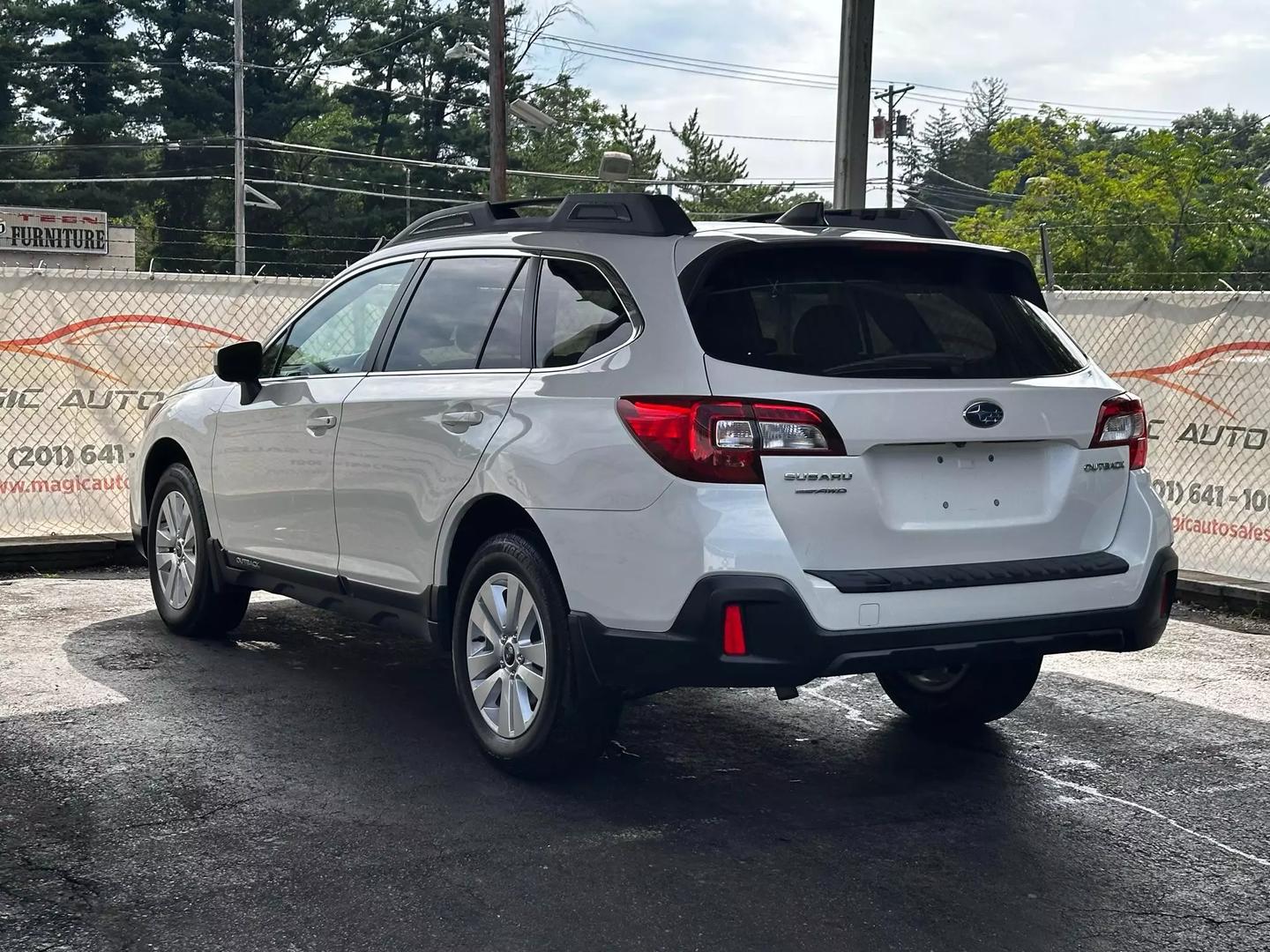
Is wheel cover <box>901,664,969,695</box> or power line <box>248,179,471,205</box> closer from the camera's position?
wheel cover <box>901,664,969,695</box>

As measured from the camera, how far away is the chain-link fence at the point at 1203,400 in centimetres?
895

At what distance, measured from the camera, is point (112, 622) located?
303 inches

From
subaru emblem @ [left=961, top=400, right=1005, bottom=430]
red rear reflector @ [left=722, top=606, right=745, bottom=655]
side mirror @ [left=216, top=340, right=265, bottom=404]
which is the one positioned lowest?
red rear reflector @ [left=722, top=606, right=745, bottom=655]

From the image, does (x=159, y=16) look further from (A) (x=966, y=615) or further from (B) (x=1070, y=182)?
(A) (x=966, y=615)

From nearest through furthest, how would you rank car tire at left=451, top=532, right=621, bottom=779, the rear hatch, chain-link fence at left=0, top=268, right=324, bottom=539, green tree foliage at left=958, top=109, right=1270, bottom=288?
1. the rear hatch
2. car tire at left=451, top=532, right=621, bottom=779
3. chain-link fence at left=0, top=268, right=324, bottom=539
4. green tree foliage at left=958, top=109, right=1270, bottom=288

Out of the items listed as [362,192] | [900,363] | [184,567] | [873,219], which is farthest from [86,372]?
[362,192]

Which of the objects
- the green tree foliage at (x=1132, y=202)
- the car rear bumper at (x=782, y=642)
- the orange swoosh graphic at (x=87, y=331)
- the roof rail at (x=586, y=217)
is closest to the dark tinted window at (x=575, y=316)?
the roof rail at (x=586, y=217)

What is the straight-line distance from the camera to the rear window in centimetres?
453

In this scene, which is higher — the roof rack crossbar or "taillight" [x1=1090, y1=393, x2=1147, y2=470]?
the roof rack crossbar

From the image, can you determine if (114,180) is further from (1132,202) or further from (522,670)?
(522,670)

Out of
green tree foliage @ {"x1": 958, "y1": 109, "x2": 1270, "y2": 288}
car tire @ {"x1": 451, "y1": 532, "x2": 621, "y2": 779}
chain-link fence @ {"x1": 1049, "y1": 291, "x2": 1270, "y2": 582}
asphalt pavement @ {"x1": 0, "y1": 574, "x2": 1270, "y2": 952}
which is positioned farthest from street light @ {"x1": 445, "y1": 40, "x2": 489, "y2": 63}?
green tree foliage @ {"x1": 958, "y1": 109, "x2": 1270, "y2": 288}

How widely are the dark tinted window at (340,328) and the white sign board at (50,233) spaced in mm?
47873

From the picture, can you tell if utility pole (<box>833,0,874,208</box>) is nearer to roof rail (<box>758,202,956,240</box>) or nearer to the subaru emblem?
roof rail (<box>758,202,956,240</box>)

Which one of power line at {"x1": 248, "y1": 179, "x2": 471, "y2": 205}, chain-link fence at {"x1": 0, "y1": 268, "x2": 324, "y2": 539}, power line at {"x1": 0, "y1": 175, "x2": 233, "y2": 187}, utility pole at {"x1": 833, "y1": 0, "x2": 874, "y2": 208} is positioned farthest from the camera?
power line at {"x1": 248, "y1": 179, "x2": 471, "y2": 205}
